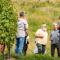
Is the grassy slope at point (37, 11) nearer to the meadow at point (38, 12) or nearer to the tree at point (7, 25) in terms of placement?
the meadow at point (38, 12)

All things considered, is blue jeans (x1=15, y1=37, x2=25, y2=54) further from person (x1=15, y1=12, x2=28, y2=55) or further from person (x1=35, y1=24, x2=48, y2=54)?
person (x1=35, y1=24, x2=48, y2=54)

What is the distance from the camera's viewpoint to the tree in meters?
15.0

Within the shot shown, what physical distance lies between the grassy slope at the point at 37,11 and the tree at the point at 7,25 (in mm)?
8649

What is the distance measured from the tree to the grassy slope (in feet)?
28.4

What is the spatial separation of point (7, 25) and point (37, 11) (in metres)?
15.1

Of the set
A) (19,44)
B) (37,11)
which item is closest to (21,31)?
(19,44)

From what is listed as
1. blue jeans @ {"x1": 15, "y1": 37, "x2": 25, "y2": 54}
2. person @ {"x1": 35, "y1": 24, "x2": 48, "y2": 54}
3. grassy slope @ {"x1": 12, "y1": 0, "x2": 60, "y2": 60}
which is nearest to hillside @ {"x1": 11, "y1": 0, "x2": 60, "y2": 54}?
grassy slope @ {"x1": 12, "y1": 0, "x2": 60, "y2": 60}

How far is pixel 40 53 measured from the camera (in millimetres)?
15703

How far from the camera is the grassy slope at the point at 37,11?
2641cm

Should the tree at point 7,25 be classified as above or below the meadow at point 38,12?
below

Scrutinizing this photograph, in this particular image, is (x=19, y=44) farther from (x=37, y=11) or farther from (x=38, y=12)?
(x=37, y=11)

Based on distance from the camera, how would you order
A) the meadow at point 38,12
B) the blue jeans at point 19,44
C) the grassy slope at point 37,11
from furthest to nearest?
the grassy slope at point 37,11 → the meadow at point 38,12 → the blue jeans at point 19,44

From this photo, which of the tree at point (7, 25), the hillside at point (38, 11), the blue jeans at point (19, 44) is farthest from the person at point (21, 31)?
the hillside at point (38, 11)

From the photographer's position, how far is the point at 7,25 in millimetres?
14961
